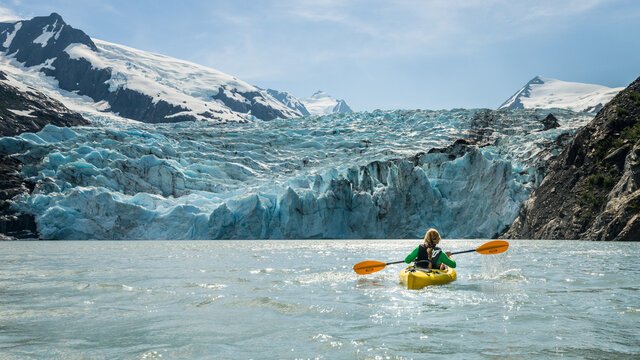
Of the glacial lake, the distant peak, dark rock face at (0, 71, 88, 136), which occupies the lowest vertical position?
the glacial lake

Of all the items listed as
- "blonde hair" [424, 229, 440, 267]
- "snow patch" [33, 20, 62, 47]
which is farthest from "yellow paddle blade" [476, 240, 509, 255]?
"snow patch" [33, 20, 62, 47]

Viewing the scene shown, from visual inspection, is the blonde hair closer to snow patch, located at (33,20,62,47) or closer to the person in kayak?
the person in kayak

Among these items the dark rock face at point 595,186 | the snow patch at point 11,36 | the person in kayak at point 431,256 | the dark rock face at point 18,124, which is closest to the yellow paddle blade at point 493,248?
the person in kayak at point 431,256

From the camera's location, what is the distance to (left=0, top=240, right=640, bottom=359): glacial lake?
15.5ft

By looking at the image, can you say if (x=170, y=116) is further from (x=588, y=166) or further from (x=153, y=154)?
(x=588, y=166)

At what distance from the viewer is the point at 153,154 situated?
48344 mm

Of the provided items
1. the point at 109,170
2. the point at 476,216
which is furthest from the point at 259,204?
the point at 476,216

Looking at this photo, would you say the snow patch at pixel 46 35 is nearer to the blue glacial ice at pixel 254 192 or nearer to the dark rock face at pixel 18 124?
the dark rock face at pixel 18 124

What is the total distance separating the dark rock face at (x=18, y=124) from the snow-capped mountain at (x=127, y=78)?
111 ft

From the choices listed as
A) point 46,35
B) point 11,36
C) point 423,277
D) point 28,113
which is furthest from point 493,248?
point 11,36

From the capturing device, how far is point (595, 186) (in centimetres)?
3372

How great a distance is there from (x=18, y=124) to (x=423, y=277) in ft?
279

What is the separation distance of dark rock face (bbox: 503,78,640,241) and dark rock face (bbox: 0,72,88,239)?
40.9 metres

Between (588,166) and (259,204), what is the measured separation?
25.5 m
